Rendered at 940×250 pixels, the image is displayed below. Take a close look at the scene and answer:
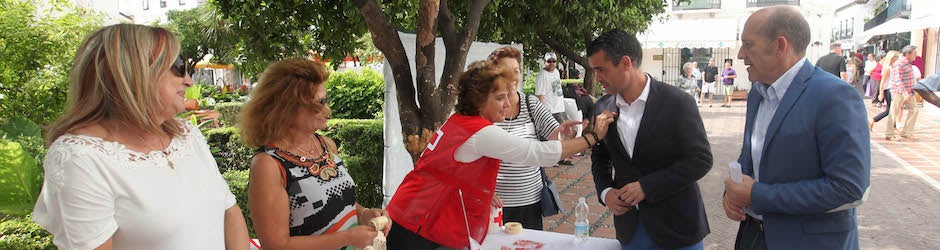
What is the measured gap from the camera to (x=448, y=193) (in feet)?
8.62

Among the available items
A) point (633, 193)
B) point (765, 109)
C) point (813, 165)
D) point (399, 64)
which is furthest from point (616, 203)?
point (399, 64)

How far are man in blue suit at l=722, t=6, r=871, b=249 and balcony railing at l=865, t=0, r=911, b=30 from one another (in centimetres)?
2593

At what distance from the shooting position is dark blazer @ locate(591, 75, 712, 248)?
239cm

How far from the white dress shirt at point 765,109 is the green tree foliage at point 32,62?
5.47 meters

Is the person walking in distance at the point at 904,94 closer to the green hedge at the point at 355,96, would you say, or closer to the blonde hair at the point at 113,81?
the green hedge at the point at 355,96

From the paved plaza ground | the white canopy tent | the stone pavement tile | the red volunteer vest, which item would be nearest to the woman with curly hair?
the red volunteer vest

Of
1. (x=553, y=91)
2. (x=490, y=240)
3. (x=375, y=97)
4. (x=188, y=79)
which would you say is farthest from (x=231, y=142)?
(x=188, y=79)

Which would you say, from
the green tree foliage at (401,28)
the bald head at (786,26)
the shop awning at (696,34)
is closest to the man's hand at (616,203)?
the bald head at (786,26)

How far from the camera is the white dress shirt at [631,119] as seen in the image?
8.20ft

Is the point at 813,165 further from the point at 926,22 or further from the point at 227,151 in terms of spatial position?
the point at 926,22

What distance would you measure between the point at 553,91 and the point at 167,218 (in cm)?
807

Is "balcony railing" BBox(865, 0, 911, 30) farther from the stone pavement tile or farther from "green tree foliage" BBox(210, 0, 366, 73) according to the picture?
"green tree foliage" BBox(210, 0, 366, 73)

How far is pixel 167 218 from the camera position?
1.51 meters

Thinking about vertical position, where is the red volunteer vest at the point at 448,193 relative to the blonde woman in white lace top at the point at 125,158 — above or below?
below
